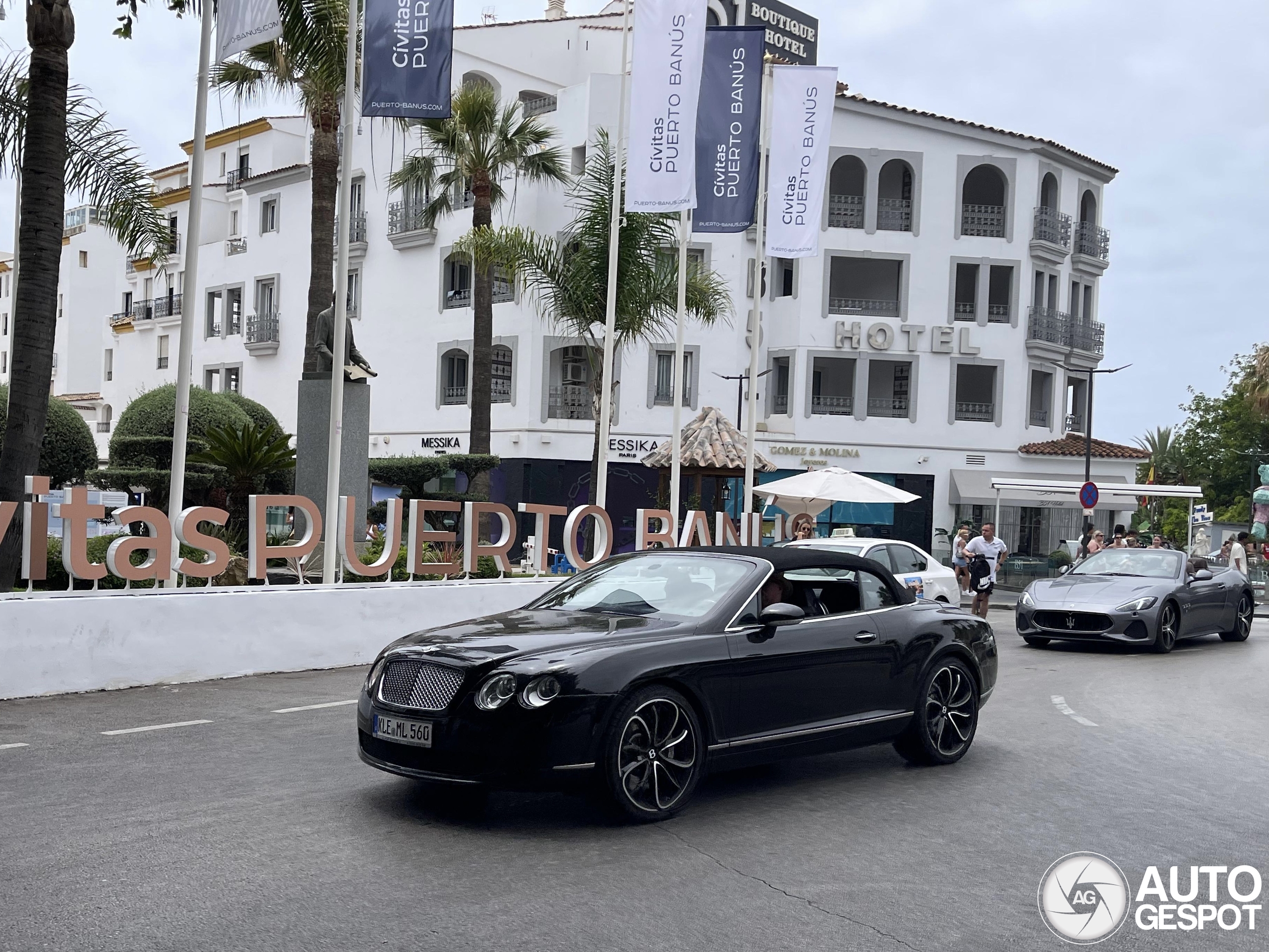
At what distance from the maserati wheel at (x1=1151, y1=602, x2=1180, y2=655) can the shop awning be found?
72.0 feet

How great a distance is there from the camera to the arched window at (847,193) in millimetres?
42344

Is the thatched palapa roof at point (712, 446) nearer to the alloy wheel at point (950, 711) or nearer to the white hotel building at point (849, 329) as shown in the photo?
the white hotel building at point (849, 329)

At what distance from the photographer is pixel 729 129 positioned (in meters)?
19.3

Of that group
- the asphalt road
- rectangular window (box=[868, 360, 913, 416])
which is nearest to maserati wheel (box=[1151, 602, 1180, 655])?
the asphalt road

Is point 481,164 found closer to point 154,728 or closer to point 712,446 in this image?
point 712,446

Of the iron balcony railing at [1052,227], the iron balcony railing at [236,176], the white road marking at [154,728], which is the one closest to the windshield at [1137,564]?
the white road marking at [154,728]

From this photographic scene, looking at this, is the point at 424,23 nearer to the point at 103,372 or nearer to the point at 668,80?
the point at 668,80

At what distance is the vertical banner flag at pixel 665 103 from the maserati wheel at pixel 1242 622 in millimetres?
10132

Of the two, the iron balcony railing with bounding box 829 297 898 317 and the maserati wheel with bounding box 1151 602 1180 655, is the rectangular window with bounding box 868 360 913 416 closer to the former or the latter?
the iron balcony railing with bounding box 829 297 898 317

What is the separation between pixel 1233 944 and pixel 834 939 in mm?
1613

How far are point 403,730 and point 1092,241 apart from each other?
141 feet

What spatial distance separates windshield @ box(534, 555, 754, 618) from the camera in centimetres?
752

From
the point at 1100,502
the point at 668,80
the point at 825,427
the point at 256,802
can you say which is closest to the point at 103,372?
the point at 825,427

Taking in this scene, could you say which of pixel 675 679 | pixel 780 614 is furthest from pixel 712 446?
pixel 675 679
